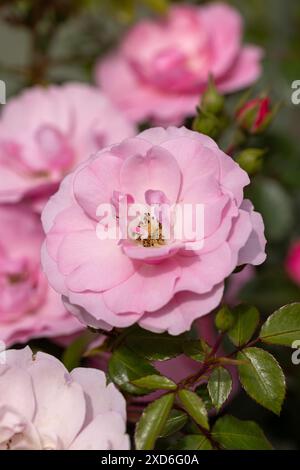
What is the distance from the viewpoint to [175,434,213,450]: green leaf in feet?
1.26

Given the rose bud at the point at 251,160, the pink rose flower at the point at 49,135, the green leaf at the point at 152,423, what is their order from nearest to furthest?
the green leaf at the point at 152,423 < the rose bud at the point at 251,160 < the pink rose flower at the point at 49,135

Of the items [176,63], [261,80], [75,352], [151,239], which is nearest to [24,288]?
[75,352]

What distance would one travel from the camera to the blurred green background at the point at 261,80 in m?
0.72

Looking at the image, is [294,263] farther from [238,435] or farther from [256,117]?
[238,435]

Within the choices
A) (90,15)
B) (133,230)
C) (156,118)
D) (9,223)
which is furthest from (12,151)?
A: (90,15)

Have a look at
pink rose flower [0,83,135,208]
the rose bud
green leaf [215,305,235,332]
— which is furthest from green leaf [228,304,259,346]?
pink rose flower [0,83,135,208]

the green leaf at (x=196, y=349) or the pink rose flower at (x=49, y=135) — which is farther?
the pink rose flower at (x=49, y=135)

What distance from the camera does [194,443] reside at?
0.39 metres

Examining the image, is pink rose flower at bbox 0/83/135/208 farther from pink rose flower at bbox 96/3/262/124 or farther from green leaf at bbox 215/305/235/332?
green leaf at bbox 215/305/235/332

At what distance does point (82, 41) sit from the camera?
997 millimetres

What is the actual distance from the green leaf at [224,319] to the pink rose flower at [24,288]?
0.18 meters

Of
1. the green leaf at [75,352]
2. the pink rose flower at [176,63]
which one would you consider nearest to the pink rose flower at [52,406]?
the green leaf at [75,352]

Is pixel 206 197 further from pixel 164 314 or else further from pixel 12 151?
pixel 12 151

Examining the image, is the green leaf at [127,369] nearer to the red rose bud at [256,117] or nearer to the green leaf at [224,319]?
the green leaf at [224,319]
